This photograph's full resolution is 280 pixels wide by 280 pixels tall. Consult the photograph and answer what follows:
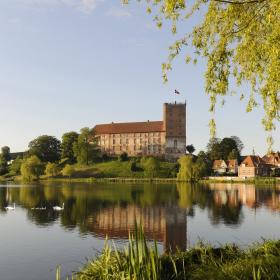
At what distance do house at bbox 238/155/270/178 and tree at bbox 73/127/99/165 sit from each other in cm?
Result: 5512

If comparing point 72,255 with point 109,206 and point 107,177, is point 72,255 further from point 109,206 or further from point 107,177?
point 107,177

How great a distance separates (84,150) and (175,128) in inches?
1572

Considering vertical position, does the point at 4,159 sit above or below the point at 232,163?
above

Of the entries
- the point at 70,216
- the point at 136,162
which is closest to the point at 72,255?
the point at 70,216

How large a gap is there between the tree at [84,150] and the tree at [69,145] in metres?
7.12

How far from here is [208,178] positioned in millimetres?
117000

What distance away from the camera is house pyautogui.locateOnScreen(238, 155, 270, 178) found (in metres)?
127

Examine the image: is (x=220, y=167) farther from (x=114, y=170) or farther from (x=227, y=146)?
(x=114, y=170)

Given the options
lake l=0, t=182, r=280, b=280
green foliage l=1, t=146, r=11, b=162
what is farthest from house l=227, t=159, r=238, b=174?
green foliage l=1, t=146, r=11, b=162

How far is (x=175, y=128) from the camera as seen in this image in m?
162

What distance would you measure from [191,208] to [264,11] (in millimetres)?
38754

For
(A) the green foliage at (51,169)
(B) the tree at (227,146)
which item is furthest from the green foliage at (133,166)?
(B) the tree at (227,146)

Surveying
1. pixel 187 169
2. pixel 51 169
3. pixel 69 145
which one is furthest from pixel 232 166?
pixel 69 145

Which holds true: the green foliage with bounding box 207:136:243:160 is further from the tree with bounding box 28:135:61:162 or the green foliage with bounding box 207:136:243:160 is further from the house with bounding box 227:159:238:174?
the tree with bounding box 28:135:61:162
